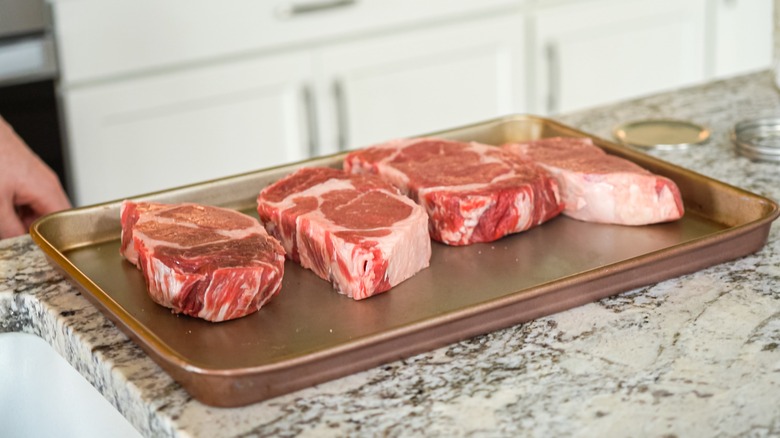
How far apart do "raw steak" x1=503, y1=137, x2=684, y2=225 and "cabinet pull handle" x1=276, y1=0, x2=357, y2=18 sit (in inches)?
51.8

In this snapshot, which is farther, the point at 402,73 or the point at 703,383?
the point at 402,73

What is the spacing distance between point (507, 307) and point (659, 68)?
2.28 metres

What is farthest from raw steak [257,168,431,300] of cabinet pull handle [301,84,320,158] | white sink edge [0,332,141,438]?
cabinet pull handle [301,84,320,158]

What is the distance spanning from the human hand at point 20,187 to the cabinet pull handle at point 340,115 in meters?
1.19

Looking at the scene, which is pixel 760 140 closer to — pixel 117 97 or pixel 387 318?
pixel 387 318

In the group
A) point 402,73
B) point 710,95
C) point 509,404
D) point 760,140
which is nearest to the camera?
point 509,404

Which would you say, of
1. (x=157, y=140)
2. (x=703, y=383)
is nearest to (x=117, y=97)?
(x=157, y=140)

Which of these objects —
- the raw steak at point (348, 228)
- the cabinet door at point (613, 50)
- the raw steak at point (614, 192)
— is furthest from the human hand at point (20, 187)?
the cabinet door at point (613, 50)

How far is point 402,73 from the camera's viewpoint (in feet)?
8.38

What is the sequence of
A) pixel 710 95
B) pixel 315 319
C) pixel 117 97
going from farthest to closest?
pixel 117 97
pixel 710 95
pixel 315 319

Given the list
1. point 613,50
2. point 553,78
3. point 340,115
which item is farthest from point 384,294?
point 613,50

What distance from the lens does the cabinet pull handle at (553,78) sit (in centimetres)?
275

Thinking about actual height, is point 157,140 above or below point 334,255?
below

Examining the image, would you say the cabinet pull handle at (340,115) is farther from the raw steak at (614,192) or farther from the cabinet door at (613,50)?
the raw steak at (614,192)
